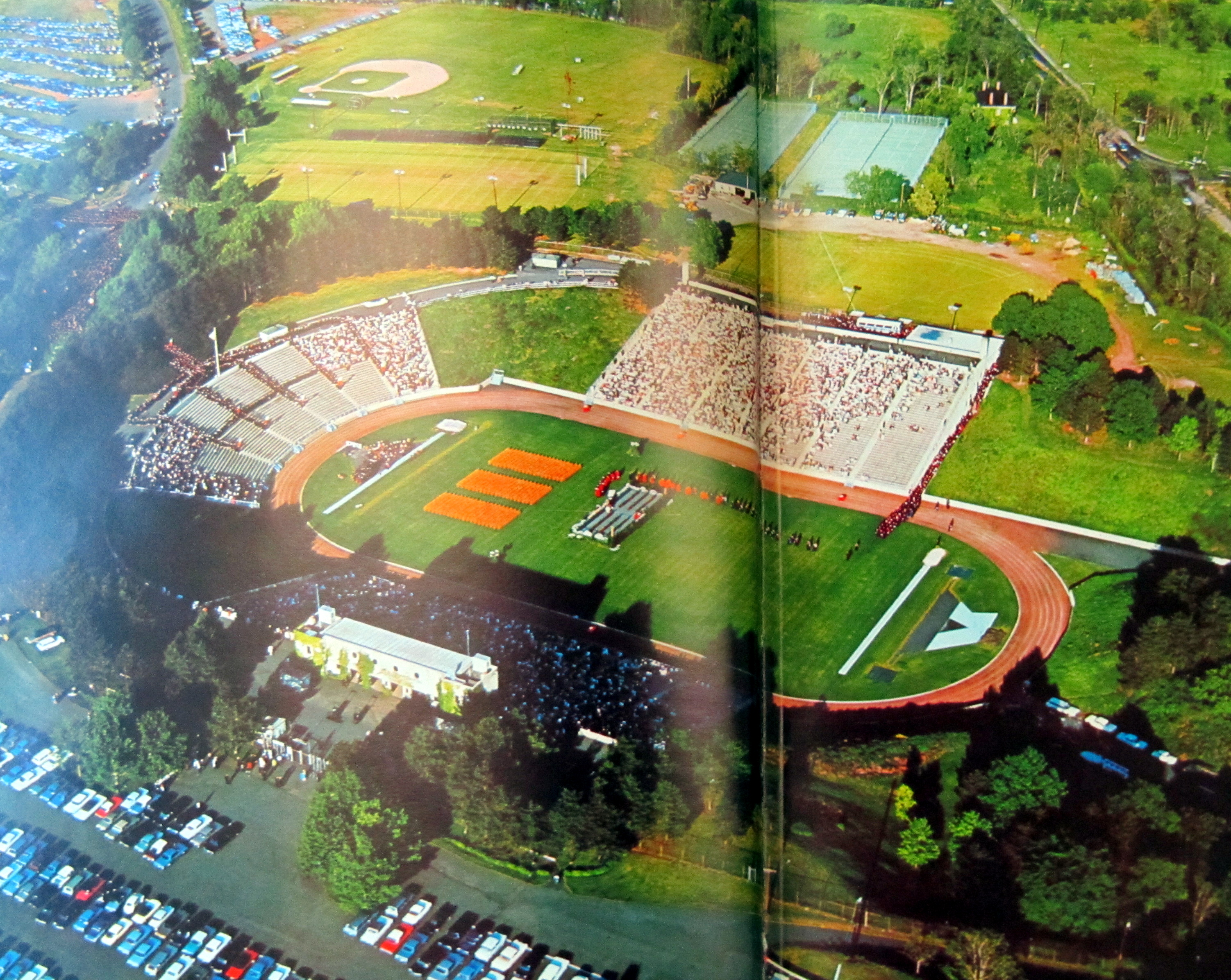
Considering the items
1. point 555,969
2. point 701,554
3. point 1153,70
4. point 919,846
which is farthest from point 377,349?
point 1153,70

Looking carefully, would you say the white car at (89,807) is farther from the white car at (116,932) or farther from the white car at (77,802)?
the white car at (116,932)

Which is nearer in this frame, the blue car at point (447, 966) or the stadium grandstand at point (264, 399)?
the blue car at point (447, 966)

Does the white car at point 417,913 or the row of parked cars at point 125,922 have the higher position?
the row of parked cars at point 125,922

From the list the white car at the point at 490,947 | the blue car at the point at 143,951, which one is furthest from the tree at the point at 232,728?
the white car at the point at 490,947

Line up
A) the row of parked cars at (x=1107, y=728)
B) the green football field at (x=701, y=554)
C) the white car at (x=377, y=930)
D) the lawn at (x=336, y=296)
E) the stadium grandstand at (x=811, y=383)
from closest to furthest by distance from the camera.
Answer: the white car at (x=377, y=930)
the row of parked cars at (x=1107, y=728)
the green football field at (x=701, y=554)
the stadium grandstand at (x=811, y=383)
the lawn at (x=336, y=296)

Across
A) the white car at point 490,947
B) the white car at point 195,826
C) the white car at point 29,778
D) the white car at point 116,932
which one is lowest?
the white car at point 490,947

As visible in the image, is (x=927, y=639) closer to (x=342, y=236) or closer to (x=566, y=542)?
(x=566, y=542)

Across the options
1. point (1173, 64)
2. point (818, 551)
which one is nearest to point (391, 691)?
point (818, 551)
